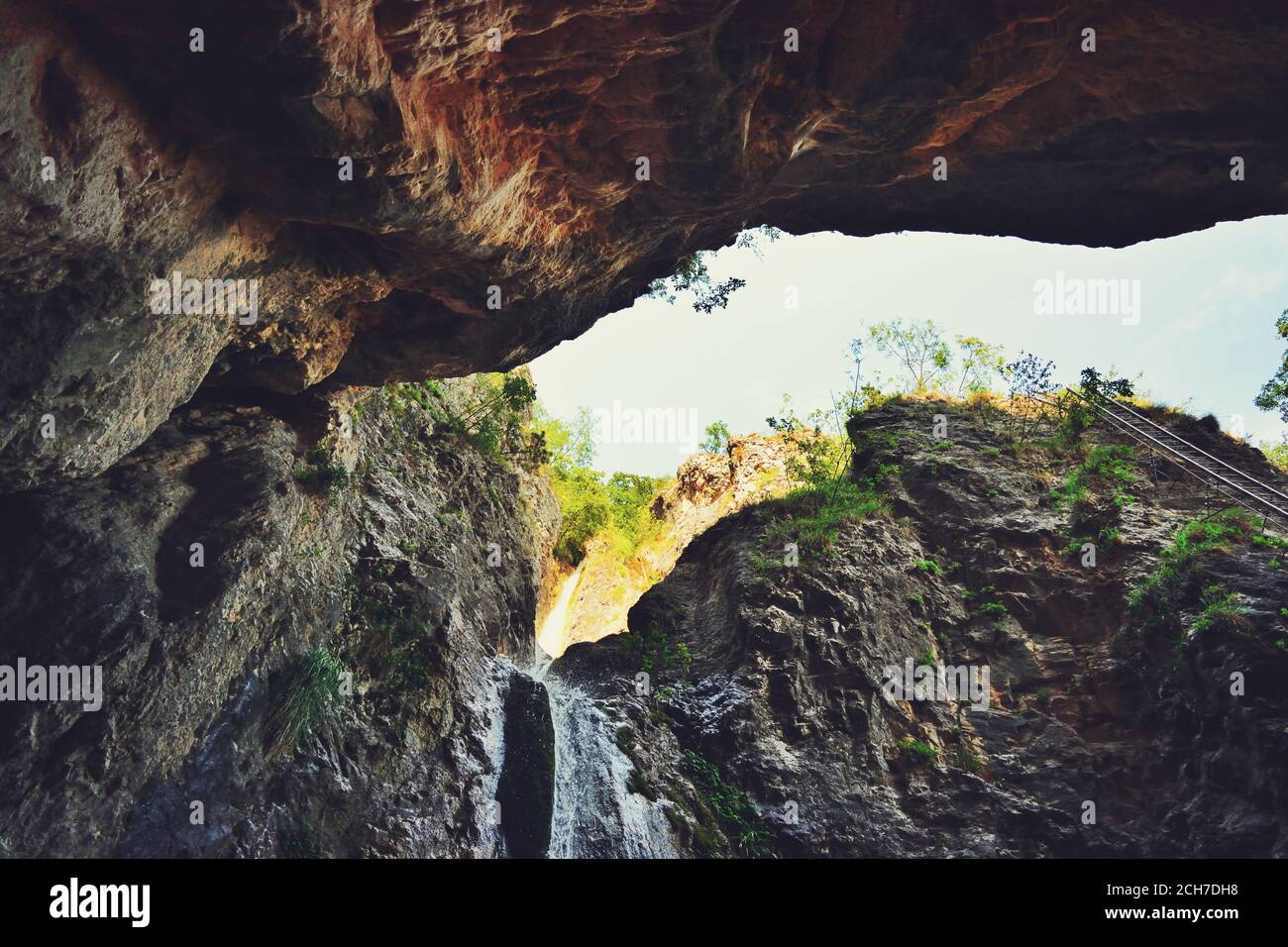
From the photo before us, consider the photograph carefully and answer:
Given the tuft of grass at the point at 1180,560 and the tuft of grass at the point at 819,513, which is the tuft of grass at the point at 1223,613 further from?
the tuft of grass at the point at 819,513

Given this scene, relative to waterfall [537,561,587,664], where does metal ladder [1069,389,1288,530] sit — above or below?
above

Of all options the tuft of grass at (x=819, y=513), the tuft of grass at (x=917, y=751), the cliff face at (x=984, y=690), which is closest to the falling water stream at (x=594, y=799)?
the cliff face at (x=984, y=690)

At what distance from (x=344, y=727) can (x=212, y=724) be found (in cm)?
207

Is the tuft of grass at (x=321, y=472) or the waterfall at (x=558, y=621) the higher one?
the tuft of grass at (x=321, y=472)

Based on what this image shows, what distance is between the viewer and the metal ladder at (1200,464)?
15.1 meters

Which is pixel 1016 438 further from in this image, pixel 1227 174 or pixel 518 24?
pixel 518 24

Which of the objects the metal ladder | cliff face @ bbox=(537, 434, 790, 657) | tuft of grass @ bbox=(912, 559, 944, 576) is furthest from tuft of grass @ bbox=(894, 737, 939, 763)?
cliff face @ bbox=(537, 434, 790, 657)

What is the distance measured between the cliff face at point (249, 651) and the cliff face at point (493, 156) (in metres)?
1.31

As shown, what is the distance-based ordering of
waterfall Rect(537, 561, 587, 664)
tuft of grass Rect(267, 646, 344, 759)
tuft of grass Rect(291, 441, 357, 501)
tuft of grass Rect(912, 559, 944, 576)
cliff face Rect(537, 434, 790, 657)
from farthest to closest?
cliff face Rect(537, 434, 790, 657), waterfall Rect(537, 561, 587, 664), tuft of grass Rect(912, 559, 944, 576), tuft of grass Rect(291, 441, 357, 501), tuft of grass Rect(267, 646, 344, 759)

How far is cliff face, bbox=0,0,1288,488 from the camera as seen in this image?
6402 millimetres

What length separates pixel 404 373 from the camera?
12.7 m

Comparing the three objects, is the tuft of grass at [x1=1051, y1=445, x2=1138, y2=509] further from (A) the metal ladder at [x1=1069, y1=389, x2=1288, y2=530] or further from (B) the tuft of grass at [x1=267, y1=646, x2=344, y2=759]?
(B) the tuft of grass at [x1=267, y1=646, x2=344, y2=759]

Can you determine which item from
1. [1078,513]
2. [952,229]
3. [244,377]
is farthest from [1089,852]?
[244,377]

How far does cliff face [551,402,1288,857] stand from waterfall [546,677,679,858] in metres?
0.39
